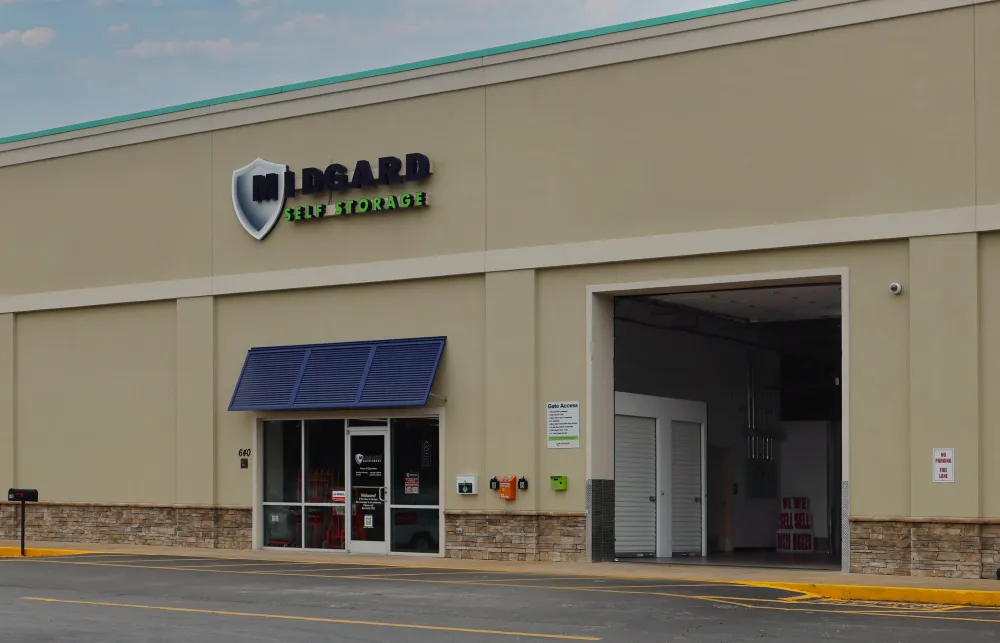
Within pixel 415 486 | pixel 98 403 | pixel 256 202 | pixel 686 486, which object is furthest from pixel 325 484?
pixel 686 486

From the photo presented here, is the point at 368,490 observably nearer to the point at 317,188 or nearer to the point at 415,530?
the point at 415,530

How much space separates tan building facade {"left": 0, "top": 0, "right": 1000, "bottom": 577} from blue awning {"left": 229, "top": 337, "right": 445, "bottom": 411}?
0.16m

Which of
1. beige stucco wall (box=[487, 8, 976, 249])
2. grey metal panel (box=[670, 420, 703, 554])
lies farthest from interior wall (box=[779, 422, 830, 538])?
beige stucco wall (box=[487, 8, 976, 249])

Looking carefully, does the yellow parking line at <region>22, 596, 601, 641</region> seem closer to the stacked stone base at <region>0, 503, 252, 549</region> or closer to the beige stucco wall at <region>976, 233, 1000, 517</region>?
the beige stucco wall at <region>976, 233, 1000, 517</region>

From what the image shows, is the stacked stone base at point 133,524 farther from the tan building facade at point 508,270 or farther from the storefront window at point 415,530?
the storefront window at point 415,530

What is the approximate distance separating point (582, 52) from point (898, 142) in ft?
18.3

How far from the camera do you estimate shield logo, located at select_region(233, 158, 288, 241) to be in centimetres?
2645

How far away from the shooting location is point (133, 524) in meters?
28.0

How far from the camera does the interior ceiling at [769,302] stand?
2427 centimetres

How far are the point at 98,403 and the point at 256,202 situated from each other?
571 centimetres

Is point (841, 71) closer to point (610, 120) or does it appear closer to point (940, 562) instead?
point (610, 120)

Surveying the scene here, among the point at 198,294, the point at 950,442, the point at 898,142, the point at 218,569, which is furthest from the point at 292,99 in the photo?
the point at 950,442

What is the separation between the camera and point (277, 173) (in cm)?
2652

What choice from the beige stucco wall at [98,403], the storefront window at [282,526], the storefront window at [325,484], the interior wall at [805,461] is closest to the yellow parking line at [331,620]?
the storefront window at [325,484]
